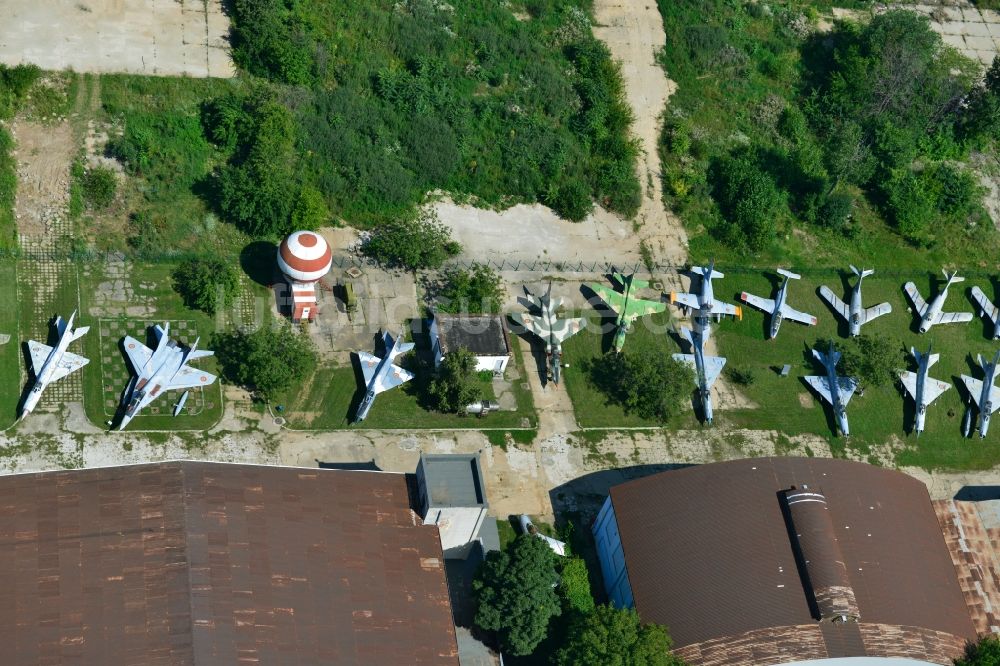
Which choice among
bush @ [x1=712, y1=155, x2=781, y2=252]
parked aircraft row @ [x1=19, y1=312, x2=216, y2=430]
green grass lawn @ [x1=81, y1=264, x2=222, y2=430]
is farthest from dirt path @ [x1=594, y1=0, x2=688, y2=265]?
parked aircraft row @ [x1=19, y1=312, x2=216, y2=430]

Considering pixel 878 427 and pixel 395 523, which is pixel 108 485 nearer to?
pixel 395 523

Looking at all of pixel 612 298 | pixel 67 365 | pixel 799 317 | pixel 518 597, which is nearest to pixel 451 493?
pixel 518 597

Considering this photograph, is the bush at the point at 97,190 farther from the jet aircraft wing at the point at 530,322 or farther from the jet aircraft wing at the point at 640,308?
the jet aircraft wing at the point at 640,308

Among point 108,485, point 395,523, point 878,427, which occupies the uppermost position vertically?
point 108,485

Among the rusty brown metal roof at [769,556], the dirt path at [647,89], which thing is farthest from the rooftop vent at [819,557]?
the dirt path at [647,89]

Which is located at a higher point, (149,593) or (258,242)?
(258,242)

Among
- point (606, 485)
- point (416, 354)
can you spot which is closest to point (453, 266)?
point (416, 354)

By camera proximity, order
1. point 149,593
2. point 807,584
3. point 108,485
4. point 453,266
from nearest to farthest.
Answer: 1. point 149,593
2. point 108,485
3. point 807,584
4. point 453,266

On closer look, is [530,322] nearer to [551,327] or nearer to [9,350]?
[551,327]
